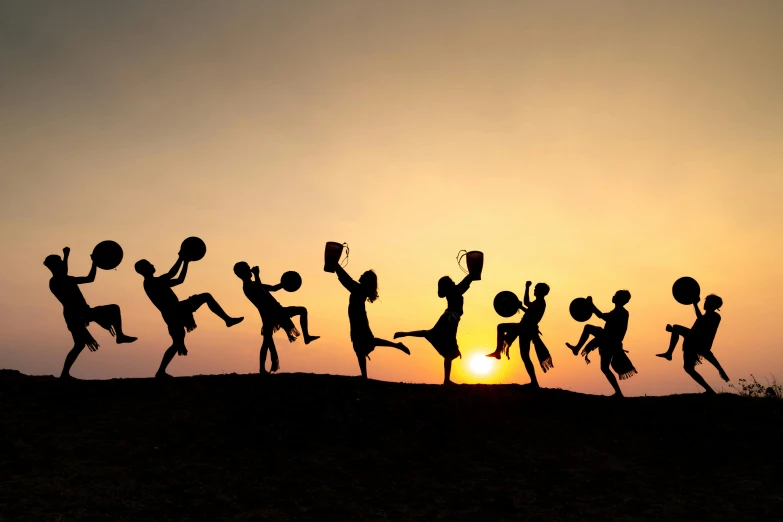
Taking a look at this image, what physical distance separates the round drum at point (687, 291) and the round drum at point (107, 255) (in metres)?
12.8

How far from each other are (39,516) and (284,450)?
12.7 ft

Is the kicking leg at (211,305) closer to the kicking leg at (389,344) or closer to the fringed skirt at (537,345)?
the kicking leg at (389,344)

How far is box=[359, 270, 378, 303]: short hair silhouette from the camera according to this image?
49.3 ft

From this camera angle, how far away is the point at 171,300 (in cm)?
1436

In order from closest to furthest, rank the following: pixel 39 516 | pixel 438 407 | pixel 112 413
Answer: pixel 39 516 → pixel 112 413 → pixel 438 407

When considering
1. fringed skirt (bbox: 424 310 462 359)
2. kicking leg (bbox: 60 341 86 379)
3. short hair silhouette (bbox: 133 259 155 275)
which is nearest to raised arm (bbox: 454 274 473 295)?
fringed skirt (bbox: 424 310 462 359)

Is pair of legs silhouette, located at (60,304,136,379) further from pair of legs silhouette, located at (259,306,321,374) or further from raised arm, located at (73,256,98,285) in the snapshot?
pair of legs silhouette, located at (259,306,321,374)

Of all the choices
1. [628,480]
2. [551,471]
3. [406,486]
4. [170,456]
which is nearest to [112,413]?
[170,456]

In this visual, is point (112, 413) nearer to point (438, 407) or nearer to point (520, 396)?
point (438, 407)

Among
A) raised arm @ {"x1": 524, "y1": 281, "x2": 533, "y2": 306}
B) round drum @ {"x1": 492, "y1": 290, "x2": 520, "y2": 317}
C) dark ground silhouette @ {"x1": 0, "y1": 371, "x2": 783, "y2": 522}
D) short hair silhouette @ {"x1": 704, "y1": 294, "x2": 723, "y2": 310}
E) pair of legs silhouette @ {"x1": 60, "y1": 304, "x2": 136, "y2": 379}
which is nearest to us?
dark ground silhouette @ {"x1": 0, "y1": 371, "x2": 783, "y2": 522}

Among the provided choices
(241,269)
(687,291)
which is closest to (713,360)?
(687,291)

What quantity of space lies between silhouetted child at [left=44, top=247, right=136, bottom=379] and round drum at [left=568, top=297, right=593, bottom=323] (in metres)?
10.4

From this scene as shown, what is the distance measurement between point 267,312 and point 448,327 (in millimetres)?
4166

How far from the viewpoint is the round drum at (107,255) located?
14023 millimetres
